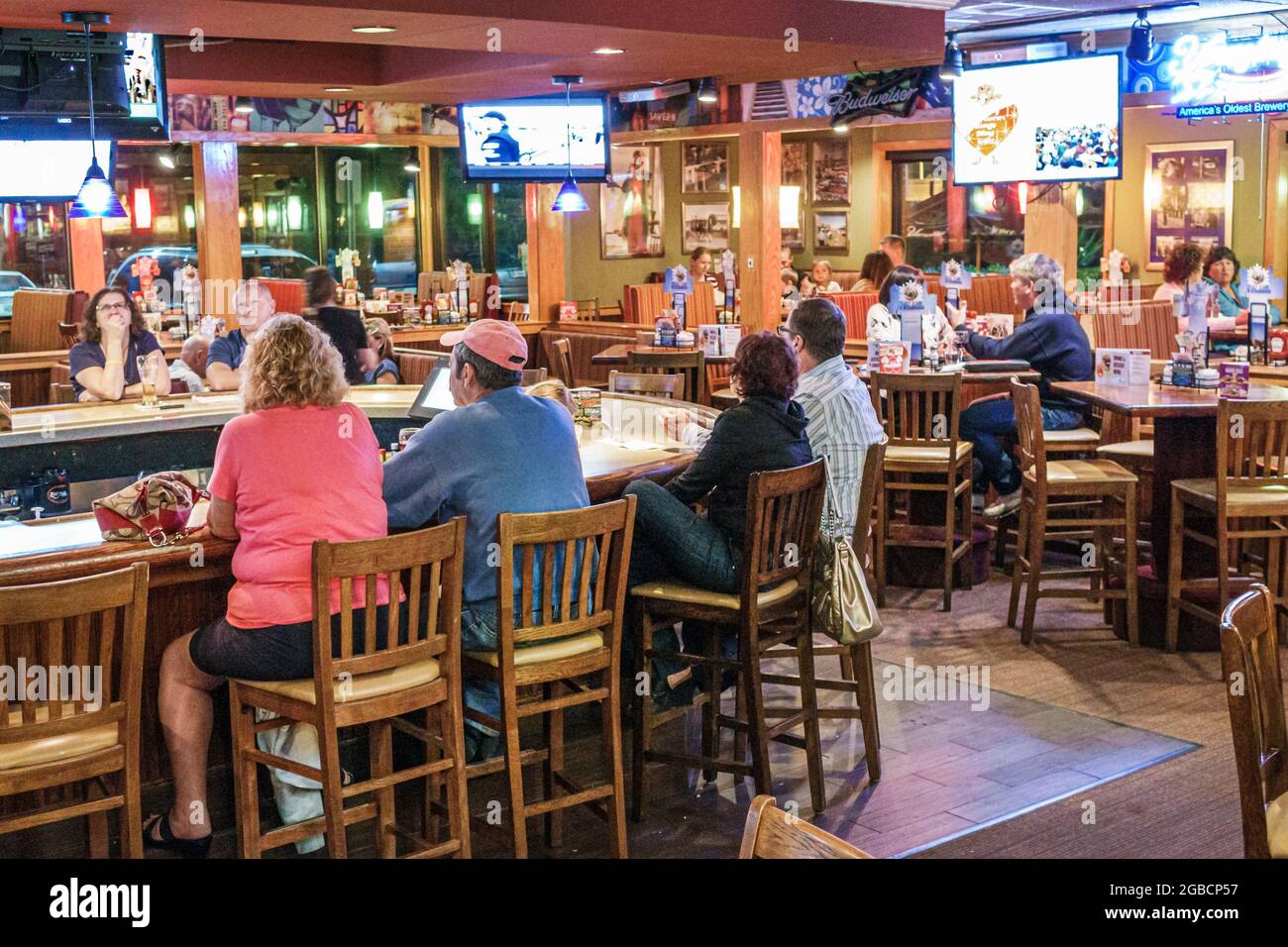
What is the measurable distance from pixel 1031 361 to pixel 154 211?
28.9ft

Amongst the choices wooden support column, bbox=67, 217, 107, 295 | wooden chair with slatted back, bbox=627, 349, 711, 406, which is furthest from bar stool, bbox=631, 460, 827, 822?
wooden support column, bbox=67, 217, 107, 295

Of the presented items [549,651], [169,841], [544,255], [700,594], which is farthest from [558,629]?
[544,255]

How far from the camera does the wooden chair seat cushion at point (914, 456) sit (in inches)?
263

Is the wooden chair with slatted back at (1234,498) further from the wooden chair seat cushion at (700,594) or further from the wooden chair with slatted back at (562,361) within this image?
the wooden chair with slatted back at (562,361)

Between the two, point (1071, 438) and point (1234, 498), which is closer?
point (1234, 498)

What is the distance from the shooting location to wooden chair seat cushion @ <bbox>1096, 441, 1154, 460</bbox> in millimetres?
6795

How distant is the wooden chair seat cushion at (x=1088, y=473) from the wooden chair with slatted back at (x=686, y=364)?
290cm

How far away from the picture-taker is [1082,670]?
575 cm

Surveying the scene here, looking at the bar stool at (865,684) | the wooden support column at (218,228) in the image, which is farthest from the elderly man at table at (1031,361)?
the wooden support column at (218,228)

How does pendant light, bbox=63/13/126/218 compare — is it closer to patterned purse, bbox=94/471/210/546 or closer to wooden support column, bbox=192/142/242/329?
wooden support column, bbox=192/142/242/329

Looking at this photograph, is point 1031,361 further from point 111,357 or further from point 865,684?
point 111,357

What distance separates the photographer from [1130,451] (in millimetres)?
6859
